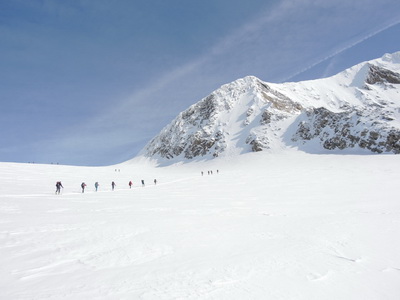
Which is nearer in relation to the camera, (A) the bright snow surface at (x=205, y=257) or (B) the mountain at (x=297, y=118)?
(A) the bright snow surface at (x=205, y=257)

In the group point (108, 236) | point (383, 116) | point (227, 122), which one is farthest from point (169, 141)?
point (108, 236)

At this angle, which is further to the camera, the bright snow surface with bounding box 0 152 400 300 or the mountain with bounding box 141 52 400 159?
the mountain with bounding box 141 52 400 159

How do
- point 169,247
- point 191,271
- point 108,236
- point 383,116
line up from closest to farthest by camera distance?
point 191,271 → point 169,247 → point 108,236 → point 383,116

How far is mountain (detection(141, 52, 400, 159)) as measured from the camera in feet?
192

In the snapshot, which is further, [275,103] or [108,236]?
[275,103]

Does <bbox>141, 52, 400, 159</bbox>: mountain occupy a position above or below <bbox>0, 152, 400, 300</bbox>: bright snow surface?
above

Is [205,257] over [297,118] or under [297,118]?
under

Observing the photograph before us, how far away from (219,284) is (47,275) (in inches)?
135

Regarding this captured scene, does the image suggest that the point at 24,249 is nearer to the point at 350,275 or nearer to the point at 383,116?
the point at 350,275

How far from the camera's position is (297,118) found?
267ft

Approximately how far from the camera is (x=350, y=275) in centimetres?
454

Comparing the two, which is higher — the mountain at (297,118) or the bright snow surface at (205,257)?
the mountain at (297,118)

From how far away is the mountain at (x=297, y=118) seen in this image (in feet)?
192

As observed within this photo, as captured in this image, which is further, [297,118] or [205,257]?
[297,118]
